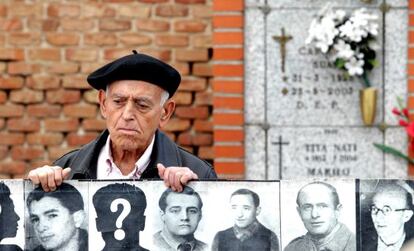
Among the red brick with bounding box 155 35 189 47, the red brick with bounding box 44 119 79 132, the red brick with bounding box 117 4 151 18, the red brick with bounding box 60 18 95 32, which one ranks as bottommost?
the red brick with bounding box 44 119 79 132

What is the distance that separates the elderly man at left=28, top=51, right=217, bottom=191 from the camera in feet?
12.8

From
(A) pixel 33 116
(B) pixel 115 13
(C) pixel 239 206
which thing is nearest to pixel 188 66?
(B) pixel 115 13

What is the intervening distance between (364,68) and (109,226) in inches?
119

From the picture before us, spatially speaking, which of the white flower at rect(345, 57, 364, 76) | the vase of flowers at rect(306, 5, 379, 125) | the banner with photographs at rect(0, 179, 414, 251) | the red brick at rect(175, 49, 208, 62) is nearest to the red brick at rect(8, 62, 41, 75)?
the red brick at rect(175, 49, 208, 62)

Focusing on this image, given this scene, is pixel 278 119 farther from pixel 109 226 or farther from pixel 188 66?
pixel 109 226

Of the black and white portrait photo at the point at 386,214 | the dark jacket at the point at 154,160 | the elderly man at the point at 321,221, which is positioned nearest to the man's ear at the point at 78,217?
the dark jacket at the point at 154,160

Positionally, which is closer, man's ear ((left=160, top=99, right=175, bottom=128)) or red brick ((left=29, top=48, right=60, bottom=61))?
man's ear ((left=160, top=99, right=175, bottom=128))

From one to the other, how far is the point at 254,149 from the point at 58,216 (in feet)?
9.31

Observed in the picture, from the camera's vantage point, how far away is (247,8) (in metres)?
6.48

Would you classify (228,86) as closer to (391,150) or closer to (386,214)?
(391,150)

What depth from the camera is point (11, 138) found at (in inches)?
283

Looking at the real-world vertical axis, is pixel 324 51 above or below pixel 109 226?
above

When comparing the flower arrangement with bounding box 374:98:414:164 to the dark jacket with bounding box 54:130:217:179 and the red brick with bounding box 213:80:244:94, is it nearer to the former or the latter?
the red brick with bounding box 213:80:244:94

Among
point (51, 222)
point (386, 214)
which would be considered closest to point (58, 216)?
point (51, 222)
